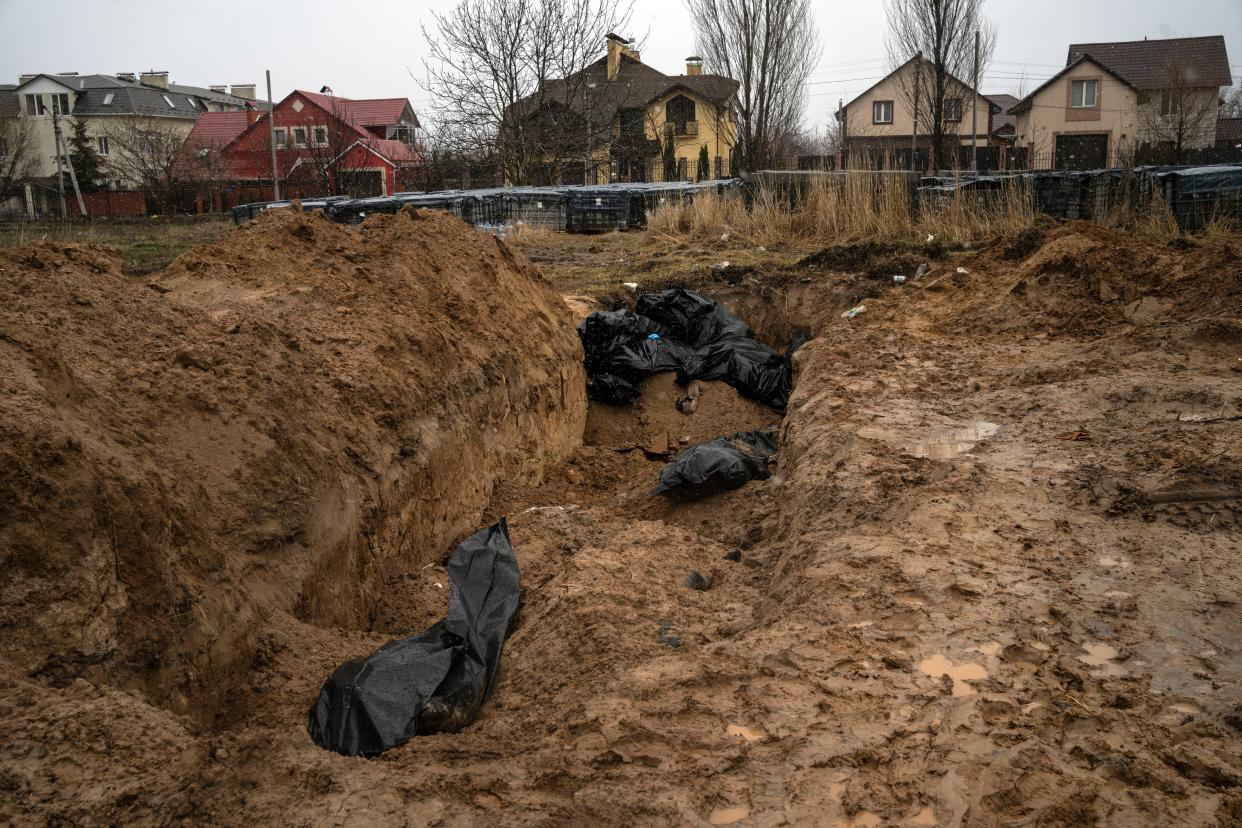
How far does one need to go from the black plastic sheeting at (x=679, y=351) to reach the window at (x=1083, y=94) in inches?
1494

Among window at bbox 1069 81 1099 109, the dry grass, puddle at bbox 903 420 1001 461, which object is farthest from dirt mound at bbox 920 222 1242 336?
window at bbox 1069 81 1099 109

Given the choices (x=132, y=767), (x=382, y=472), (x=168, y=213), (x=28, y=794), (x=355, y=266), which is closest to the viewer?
(x=28, y=794)

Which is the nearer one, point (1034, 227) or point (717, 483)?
point (717, 483)

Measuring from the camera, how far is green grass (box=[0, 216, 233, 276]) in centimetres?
1407

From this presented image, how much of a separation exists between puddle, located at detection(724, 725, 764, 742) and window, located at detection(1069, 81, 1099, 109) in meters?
45.0

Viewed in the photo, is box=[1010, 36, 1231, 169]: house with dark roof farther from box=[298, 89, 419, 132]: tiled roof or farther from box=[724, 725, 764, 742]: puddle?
box=[724, 725, 764, 742]: puddle

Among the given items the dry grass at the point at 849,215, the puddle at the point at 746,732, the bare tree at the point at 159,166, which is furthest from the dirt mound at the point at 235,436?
the bare tree at the point at 159,166

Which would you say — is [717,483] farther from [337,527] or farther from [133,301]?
[133,301]

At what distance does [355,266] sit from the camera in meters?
6.21

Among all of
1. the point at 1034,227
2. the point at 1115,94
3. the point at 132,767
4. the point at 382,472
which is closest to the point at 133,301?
the point at 382,472

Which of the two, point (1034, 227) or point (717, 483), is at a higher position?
point (1034, 227)

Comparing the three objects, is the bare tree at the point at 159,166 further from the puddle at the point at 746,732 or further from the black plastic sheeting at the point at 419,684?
the puddle at the point at 746,732

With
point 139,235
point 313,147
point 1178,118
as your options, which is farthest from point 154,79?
point 1178,118

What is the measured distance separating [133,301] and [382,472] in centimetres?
144
